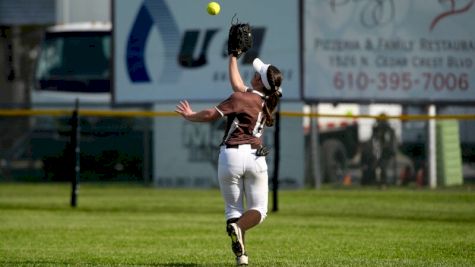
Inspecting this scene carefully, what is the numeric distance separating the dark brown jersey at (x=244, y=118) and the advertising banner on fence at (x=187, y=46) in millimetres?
16443

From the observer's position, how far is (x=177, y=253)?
44.7ft

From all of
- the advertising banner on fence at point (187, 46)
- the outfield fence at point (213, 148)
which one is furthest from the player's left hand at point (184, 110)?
the advertising banner on fence at point (187, 46)

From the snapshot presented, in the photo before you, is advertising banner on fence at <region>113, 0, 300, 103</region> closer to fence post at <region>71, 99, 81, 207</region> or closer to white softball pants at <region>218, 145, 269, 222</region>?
fence post at <region>71, 99, 81, 207</region>

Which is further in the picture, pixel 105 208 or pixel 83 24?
pixel 83 24

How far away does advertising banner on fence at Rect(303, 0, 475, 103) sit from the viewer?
89.0ft

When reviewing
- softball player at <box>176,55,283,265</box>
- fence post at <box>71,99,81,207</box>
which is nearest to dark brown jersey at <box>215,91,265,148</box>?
softball player at <box>176,55,283,265</box>

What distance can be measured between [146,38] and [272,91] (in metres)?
18.3

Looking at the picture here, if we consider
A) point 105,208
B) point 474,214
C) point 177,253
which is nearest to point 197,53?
point 105,208

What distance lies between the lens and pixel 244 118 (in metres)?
11.5

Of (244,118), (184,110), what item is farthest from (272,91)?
(184,110)

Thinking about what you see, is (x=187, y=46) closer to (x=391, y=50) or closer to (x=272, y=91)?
(x=391, y=50)

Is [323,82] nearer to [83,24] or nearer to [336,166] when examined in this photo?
[336,166]

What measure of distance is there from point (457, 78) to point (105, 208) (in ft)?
28.7

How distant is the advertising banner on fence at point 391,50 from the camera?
89.0 feet
